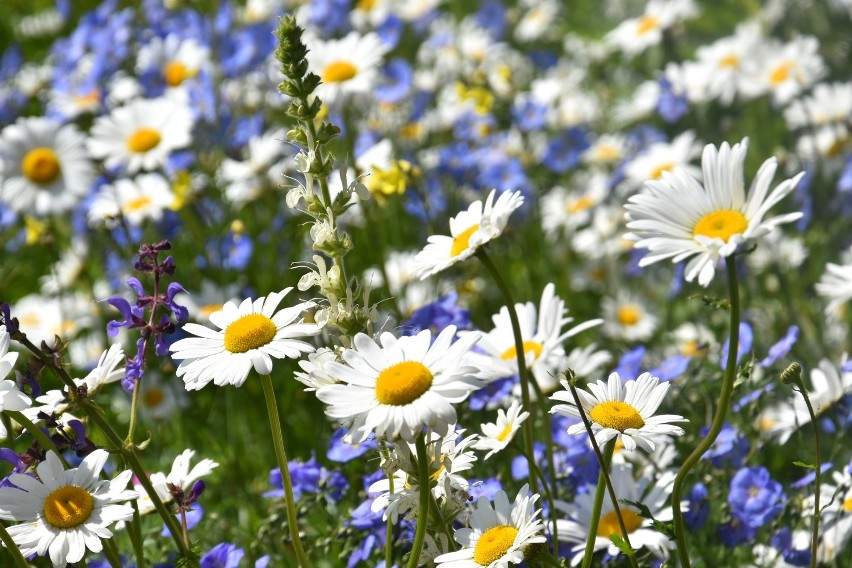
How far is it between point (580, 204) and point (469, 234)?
2.68 meters

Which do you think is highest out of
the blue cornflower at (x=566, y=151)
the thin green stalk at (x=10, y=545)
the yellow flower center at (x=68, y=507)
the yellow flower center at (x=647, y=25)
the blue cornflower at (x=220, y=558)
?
the yellow flower center at (x=647, y=25)

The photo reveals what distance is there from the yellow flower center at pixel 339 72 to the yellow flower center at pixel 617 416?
2085 millimetres

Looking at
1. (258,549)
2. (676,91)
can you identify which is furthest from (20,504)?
(676,91)

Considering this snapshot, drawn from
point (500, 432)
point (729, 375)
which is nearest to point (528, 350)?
point (500, 432)

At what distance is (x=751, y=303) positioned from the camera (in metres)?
3.37

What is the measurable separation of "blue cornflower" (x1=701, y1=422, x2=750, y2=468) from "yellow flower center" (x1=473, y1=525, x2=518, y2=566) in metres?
0.66

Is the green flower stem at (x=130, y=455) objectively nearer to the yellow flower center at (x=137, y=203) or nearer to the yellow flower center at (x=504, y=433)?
the yellow flower center at (x=504, y=433)

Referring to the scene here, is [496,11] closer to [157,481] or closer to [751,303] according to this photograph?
[751,303]

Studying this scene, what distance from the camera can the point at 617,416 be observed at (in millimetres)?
1469

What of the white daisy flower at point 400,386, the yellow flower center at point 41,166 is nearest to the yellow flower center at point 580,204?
the yellow flower center at point 41,166

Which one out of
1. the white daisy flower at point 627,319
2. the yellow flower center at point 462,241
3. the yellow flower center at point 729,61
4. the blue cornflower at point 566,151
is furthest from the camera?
the blue cornflower at point 566,151

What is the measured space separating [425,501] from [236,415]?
190 cm

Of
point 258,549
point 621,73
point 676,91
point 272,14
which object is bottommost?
point 258,549

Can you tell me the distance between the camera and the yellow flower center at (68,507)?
147 cm
